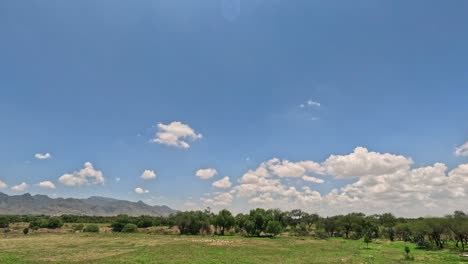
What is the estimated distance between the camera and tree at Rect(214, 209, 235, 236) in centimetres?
12506

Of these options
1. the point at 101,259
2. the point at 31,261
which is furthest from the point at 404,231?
the point at 31,261

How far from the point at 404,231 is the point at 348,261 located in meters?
68.5

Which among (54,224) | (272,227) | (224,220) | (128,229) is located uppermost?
(224,220)

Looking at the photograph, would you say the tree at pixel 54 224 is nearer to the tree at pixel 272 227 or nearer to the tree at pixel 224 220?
the tree at pixel 224 220

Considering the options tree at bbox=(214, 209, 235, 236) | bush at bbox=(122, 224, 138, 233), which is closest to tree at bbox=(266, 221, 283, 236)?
tree at bbox=(214, 209, 235, 236)

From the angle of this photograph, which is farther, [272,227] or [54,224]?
[54,224]

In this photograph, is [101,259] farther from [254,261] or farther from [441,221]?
[441,221]

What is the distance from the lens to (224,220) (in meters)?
125

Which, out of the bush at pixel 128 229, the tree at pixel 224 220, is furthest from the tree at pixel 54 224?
the tree at pixel 224 220

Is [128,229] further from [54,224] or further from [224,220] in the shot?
[224,220]

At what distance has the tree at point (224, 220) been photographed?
125 metres

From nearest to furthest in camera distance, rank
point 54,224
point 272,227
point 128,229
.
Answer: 1. point 272,227
2. point 128,229
3. point 54,224

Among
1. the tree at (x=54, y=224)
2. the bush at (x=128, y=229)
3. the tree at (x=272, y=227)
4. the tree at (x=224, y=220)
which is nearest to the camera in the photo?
the tree at (x=272, y=227)

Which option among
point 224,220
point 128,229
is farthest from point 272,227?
point 128,229
